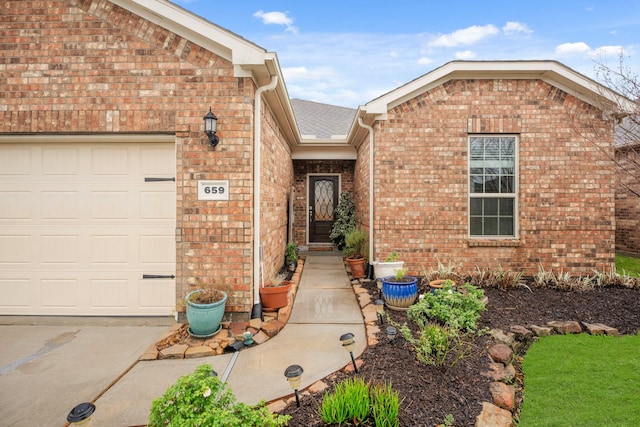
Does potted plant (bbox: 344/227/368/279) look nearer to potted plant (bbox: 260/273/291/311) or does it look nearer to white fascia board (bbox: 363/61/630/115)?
potted plant (bbox: 260/273/291/311)

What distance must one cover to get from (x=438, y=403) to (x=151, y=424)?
1.91m

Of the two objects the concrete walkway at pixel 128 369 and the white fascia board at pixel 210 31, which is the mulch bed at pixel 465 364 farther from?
the white fascia board at pixel 210 31

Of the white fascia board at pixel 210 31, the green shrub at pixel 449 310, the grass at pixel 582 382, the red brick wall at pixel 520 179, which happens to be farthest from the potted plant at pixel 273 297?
the white fascia board at pixel 210 31

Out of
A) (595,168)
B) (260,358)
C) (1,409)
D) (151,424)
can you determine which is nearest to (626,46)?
(595,168)

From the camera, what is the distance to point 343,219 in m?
8.89

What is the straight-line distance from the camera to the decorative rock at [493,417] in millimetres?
2078

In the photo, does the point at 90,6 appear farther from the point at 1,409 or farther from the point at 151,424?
the point at 151,424

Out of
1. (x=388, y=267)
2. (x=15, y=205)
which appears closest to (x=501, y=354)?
(x=388, y=267)

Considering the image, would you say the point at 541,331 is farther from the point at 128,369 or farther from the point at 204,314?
the point at 128,369

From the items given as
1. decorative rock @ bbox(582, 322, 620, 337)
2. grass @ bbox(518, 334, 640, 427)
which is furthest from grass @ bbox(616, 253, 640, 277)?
grass @ bbox(518, 334, 640, 427)

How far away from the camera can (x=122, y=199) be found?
4086 millimetres

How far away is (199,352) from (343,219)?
20.3 ft

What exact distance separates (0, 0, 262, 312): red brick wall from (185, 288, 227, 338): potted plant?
298mm

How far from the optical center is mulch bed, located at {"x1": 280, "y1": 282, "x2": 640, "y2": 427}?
219cm
